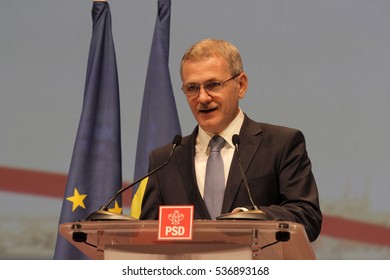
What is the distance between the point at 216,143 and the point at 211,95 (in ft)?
0.70

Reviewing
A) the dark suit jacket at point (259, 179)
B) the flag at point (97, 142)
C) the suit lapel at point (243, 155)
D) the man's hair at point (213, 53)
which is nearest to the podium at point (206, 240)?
the dark suit jacket at point (259, 179)

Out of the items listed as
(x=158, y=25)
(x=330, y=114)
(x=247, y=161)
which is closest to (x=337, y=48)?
(x=330, y=114)

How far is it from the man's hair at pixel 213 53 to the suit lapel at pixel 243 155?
26cm

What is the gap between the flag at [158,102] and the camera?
15.0ft

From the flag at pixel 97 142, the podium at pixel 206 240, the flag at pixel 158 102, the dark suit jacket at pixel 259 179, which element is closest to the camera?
the podium at pixel 206 240

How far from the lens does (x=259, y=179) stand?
3000 millimetres

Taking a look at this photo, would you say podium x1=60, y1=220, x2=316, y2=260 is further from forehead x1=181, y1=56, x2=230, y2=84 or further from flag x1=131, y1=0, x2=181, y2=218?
flag x1=131, y1=0, x2=181, y2=218

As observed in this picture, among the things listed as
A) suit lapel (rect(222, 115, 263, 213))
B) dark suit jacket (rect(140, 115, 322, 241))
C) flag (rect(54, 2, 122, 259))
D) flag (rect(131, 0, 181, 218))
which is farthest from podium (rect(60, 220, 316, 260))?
flag (rect(131, 0, 181, 218))

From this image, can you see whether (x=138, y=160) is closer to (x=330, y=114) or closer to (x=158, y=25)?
(x=158, y=25)

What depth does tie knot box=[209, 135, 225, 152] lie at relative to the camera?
3121 mm

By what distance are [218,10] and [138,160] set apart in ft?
4.01

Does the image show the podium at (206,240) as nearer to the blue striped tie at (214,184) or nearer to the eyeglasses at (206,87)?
the blue striped tie at (214,184)

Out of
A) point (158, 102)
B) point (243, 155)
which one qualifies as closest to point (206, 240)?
point (243, 155)

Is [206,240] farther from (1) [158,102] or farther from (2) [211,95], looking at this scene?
(1) [158,102]
